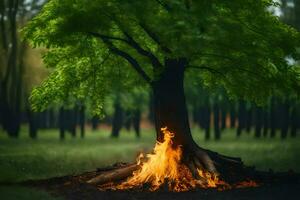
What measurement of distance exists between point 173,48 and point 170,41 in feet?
0.93

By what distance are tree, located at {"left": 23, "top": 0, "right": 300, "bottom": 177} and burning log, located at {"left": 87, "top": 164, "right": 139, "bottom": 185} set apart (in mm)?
1828

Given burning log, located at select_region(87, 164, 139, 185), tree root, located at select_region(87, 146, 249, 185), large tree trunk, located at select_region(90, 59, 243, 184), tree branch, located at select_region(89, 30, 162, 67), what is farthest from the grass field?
tree branch, located at select_region(89, 30, 162, 67)

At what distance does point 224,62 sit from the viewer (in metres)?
23.2

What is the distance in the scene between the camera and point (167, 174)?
2238 centimetres

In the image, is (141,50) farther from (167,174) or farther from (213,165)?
(213,165)

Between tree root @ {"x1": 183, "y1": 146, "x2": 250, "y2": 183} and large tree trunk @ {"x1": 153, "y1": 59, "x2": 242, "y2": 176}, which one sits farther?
large tree trunk @ {"x1": 153, "y1": 59, "x2": 242, "y2": 176}

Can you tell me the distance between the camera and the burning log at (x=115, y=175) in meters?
22.7

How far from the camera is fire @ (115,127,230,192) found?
2177 centimetres

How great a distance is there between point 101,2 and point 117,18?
4.01 ft

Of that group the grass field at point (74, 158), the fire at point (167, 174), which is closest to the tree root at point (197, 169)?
the fire at point (167, 174)

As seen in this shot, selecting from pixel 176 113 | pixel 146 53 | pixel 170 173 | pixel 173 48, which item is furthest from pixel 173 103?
pixel 173 48

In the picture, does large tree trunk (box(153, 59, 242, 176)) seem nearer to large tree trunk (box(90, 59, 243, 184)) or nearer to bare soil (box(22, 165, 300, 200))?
large tree trunk (box(90, 59, 243, 184))

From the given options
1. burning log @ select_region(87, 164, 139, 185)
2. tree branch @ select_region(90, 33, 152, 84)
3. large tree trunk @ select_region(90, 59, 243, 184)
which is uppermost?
tree branch @ select_region(90, 33, 152, 84)

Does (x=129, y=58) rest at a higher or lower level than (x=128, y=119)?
higher
